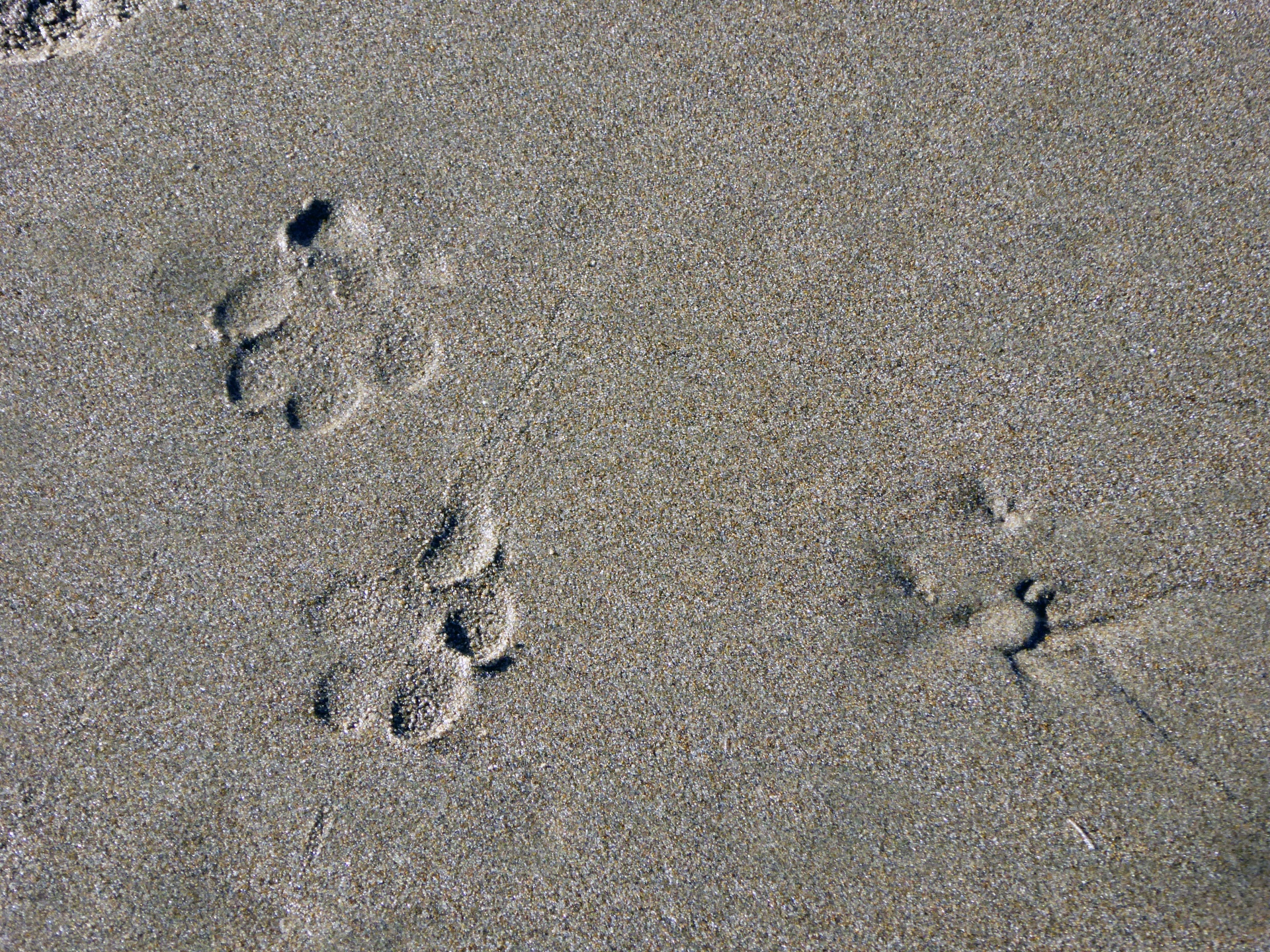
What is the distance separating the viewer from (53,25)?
5.84 feet

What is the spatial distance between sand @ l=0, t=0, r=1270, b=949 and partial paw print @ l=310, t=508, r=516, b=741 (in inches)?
0.4

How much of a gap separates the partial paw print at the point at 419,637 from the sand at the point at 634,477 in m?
0.01

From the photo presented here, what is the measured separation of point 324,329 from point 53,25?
989mm

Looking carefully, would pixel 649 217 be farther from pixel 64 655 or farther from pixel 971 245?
pixel 64 655

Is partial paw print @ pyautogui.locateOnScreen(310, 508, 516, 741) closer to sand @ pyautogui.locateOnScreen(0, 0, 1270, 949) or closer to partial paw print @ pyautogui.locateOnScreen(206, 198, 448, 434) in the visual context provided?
sand @ pyautogui.locateOnScreen(0, 0, 1270, 949)

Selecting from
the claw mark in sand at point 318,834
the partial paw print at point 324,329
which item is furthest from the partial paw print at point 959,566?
the claw mark in sand at point 318,834

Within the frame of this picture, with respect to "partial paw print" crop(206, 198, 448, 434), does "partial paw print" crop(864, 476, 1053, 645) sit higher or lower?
lower

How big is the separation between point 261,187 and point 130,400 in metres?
0.58

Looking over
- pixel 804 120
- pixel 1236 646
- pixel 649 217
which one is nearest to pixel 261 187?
pixel 649 217

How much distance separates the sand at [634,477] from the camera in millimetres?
1598

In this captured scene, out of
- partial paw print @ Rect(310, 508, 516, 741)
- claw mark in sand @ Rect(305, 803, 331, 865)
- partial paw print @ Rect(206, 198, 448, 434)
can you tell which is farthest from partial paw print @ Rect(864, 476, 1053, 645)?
claw mark in sand @ Rect(305, 803, 331, 865)

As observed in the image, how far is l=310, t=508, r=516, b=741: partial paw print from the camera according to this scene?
1.64 metres

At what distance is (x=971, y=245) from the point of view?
70.3 inches

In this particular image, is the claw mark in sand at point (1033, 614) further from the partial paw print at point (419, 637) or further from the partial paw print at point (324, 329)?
the partial paw print at point (324, 329)
